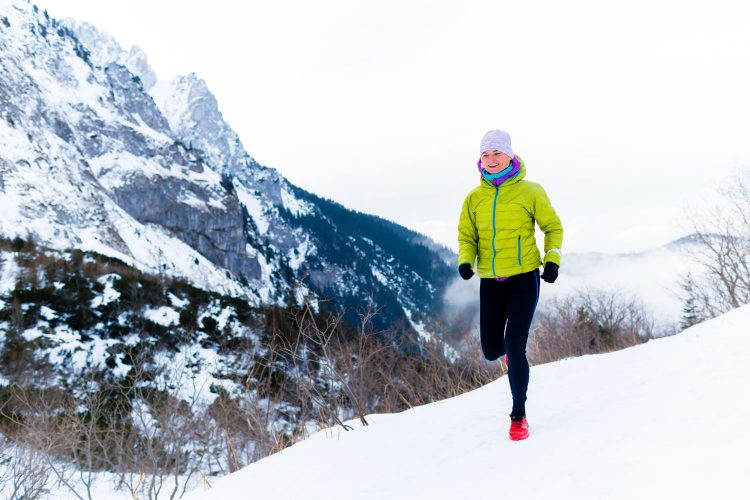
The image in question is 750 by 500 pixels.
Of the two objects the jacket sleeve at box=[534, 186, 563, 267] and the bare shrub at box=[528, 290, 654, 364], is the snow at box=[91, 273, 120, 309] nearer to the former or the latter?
the bare shrub at box=[528, 290, 654, 364]

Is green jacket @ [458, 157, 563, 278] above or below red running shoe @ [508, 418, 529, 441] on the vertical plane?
above

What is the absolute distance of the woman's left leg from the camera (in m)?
3.39

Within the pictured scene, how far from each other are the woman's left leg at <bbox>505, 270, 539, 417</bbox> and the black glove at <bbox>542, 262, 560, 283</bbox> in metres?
0.21

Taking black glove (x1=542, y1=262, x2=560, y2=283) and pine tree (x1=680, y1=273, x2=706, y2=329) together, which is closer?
black glove (x1=542, y1=262, x2=560, y2=283)

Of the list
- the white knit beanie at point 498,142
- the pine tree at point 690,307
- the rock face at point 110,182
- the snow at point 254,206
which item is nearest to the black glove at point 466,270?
the white knit beanie at point 498,142

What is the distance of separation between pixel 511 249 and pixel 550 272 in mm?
365

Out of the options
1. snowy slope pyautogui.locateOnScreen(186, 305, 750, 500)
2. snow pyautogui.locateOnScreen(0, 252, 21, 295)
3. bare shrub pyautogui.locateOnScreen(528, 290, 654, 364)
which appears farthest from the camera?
snow pyautogui.locateOnScreen(0, 252, 21, 295)

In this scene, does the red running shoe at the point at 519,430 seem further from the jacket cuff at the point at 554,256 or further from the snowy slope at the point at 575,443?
the jacket cuff at the point at 554,256

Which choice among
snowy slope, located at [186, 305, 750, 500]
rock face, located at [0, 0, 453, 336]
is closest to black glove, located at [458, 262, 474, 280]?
snowy slope, located at [186, 305, 750, 500]

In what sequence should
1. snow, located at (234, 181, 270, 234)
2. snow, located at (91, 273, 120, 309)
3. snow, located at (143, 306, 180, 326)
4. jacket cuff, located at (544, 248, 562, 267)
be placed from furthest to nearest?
snow, located at (234, 181, 270, 234), snow, located at (143, 306, 180, 326), snow, located at (91, 273, 120, 309), jacket cuff, located at (544, 248, 562, 267)

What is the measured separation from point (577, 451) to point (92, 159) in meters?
97.4

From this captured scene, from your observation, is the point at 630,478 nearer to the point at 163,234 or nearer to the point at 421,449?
the point at 421,449

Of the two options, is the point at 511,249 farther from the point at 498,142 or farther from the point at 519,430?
the point at 519,430

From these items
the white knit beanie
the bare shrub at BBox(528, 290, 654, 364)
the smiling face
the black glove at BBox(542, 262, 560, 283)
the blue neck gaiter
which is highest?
the bare shrub at BBox(528, 290, 654, 364)
